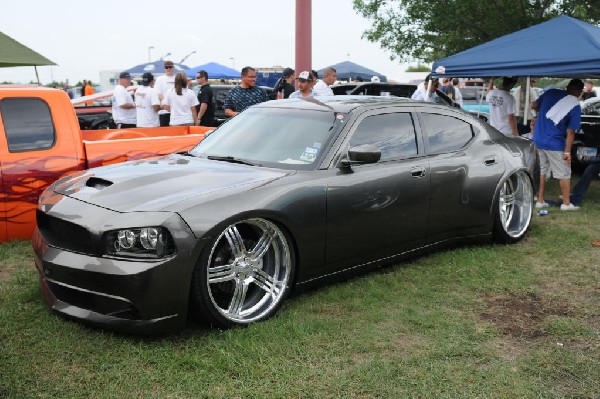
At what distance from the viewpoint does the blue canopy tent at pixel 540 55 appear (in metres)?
7.82

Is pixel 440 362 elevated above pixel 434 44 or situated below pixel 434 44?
below

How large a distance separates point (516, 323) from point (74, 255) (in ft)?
9.53

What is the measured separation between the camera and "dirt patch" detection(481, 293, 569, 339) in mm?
3975

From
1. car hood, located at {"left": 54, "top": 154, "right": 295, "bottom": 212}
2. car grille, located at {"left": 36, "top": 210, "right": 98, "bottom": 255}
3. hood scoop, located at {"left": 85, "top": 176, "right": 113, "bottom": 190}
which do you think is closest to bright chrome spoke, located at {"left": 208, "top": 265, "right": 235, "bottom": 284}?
car hood, located at {"left": 54, "top": 154, "right": 295, "bottom": 212}

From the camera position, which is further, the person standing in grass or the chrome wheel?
the person standing in grass

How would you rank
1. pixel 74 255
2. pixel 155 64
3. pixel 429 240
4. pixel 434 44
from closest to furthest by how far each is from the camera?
1. pixel 74 255
2. pixel 429 240
3. pixel 434 44
4. pixel 155 64

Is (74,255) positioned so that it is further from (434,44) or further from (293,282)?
(434,44)

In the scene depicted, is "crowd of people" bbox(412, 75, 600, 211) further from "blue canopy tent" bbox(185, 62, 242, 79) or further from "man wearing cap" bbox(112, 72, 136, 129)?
"blue canopy tent" bbox(185, 62, 242, 79)

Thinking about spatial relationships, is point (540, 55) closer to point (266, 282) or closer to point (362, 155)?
point (362, 155)

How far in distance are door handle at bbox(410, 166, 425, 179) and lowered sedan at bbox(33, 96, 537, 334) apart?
0.09ft

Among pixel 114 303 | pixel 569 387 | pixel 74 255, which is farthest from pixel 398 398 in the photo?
pixel 74 255

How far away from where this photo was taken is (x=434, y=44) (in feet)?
55.2

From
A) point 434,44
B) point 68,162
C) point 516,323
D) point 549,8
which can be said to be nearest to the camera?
point 516,323

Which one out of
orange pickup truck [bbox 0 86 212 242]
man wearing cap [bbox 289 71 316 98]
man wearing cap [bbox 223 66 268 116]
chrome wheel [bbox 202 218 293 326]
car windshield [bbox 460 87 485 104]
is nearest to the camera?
chrome wheel [bbox 202 218 293 326]
